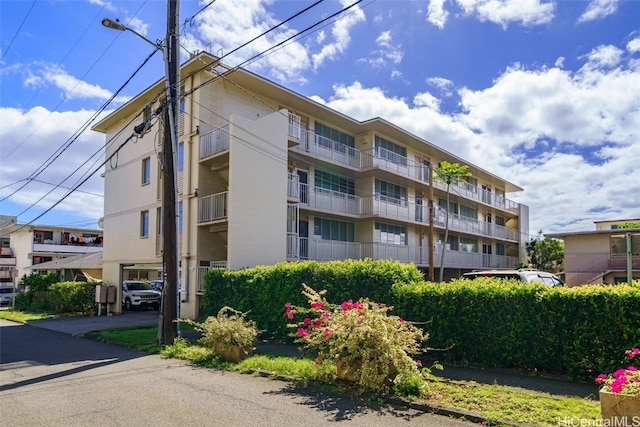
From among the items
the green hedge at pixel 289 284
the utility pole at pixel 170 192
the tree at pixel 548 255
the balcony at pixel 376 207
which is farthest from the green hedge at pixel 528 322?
the tree at pixel 548 255

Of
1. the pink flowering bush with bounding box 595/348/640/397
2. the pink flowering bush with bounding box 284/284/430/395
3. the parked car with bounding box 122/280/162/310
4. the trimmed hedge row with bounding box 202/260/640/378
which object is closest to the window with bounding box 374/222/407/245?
the parked car with bounding box 122/280/162/310

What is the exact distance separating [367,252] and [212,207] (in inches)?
374

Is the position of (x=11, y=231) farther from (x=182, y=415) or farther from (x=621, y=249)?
(x=621, y=249)

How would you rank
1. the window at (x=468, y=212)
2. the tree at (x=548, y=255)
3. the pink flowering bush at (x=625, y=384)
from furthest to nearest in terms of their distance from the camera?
the tree at (x=548, y=255), the window at (x=468, y=212), the pink flowering bush at (x=625, y=384)

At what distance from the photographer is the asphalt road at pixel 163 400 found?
244 inches

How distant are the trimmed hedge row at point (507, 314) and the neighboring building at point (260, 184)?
7153 mm

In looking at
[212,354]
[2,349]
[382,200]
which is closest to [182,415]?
[212,354]

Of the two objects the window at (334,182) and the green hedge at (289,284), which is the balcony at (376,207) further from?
the green hedge at (289,284)

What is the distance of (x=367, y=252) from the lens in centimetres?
2452

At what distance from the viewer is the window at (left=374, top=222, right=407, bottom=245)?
1027 inches

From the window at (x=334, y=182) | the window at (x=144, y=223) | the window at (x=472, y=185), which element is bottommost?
the window at (x=144, y=223)

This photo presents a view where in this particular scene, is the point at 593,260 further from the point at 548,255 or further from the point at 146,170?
the point at 146,170

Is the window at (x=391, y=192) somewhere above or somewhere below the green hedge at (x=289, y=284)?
above

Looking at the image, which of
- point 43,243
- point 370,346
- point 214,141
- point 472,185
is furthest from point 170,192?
point 43,243
